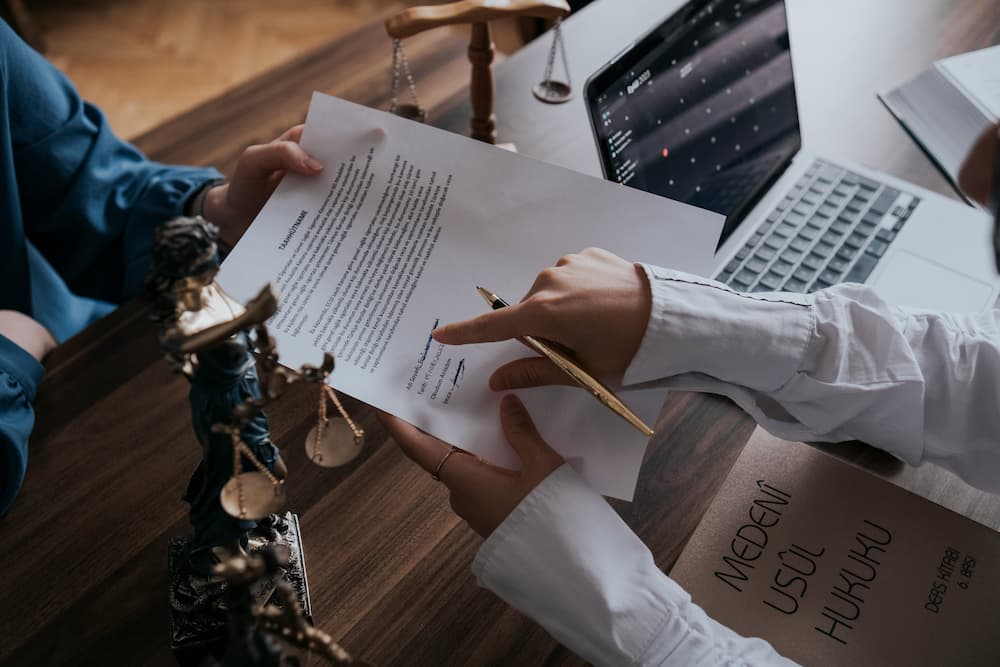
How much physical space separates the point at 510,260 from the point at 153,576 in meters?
0.39

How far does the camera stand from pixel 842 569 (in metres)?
0.58

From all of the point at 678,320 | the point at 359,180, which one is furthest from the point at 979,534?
the point at 359,180

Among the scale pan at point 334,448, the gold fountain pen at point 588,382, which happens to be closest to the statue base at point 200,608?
the scale pan at point 334,448

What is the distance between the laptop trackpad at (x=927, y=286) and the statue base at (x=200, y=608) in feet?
2.17

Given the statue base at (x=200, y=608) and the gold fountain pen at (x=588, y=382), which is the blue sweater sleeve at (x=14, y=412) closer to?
the statue base at (x=200, y=608)

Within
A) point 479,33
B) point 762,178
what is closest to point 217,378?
point 479,33

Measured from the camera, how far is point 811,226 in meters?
0.85

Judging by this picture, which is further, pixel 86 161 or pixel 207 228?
pixel 86 161

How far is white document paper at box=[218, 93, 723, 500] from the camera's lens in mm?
574

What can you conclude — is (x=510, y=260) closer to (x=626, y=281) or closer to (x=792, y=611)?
(x=626, y=281)

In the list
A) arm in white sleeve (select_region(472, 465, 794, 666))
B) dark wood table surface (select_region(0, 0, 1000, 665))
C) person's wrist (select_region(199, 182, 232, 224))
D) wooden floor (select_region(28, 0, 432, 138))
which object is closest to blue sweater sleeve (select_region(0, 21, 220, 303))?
person's wrist (select_region(199, 182, 232, 224))

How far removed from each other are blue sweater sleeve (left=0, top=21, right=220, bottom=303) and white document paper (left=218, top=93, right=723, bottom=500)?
27cm

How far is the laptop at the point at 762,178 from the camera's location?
2.36 feet

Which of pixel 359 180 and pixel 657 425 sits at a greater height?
pixel 359 180
